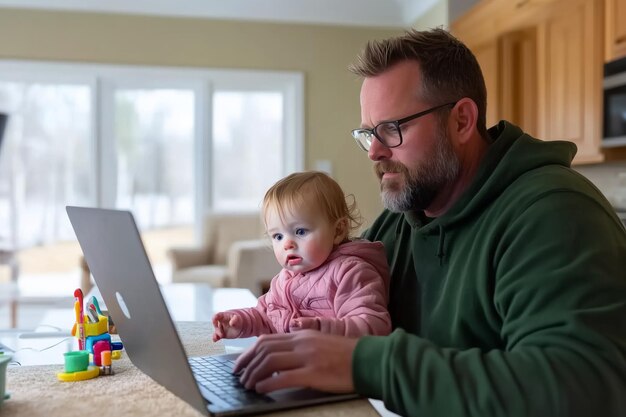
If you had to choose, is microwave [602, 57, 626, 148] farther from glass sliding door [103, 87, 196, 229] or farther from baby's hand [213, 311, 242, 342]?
glass sliding door [103, 87, 196, 229]

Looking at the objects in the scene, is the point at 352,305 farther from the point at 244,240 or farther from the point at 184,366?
the point at 244,240

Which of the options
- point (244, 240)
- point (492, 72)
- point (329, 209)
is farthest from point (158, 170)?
point (329, 209)

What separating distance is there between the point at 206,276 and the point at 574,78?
2.81 meters

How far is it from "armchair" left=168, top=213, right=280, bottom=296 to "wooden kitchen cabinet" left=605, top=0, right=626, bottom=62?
91.9 inches

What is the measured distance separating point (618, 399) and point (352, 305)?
0.50 m

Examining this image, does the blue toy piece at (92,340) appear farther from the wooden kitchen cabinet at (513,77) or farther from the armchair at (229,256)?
the wooden kitchen cabinet at (513,77)

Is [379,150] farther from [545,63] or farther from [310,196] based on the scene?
[545,63]

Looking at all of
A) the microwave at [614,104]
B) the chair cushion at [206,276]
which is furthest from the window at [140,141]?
the microwave at [614,104]

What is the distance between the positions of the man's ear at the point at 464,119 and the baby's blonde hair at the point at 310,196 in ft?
0.90

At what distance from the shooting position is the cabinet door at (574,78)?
314 cm

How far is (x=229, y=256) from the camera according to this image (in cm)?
480

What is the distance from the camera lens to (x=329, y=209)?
1.29 meters

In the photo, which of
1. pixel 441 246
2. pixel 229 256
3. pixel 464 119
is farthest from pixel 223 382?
pixel 229 256

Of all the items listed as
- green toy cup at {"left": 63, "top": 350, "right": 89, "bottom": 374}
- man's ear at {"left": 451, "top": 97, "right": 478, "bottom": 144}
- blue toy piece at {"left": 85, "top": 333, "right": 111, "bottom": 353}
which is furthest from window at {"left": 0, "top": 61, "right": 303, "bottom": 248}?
green toy cup at {"left": 63, "top": 350, "right": 89, "bottom": 374}
